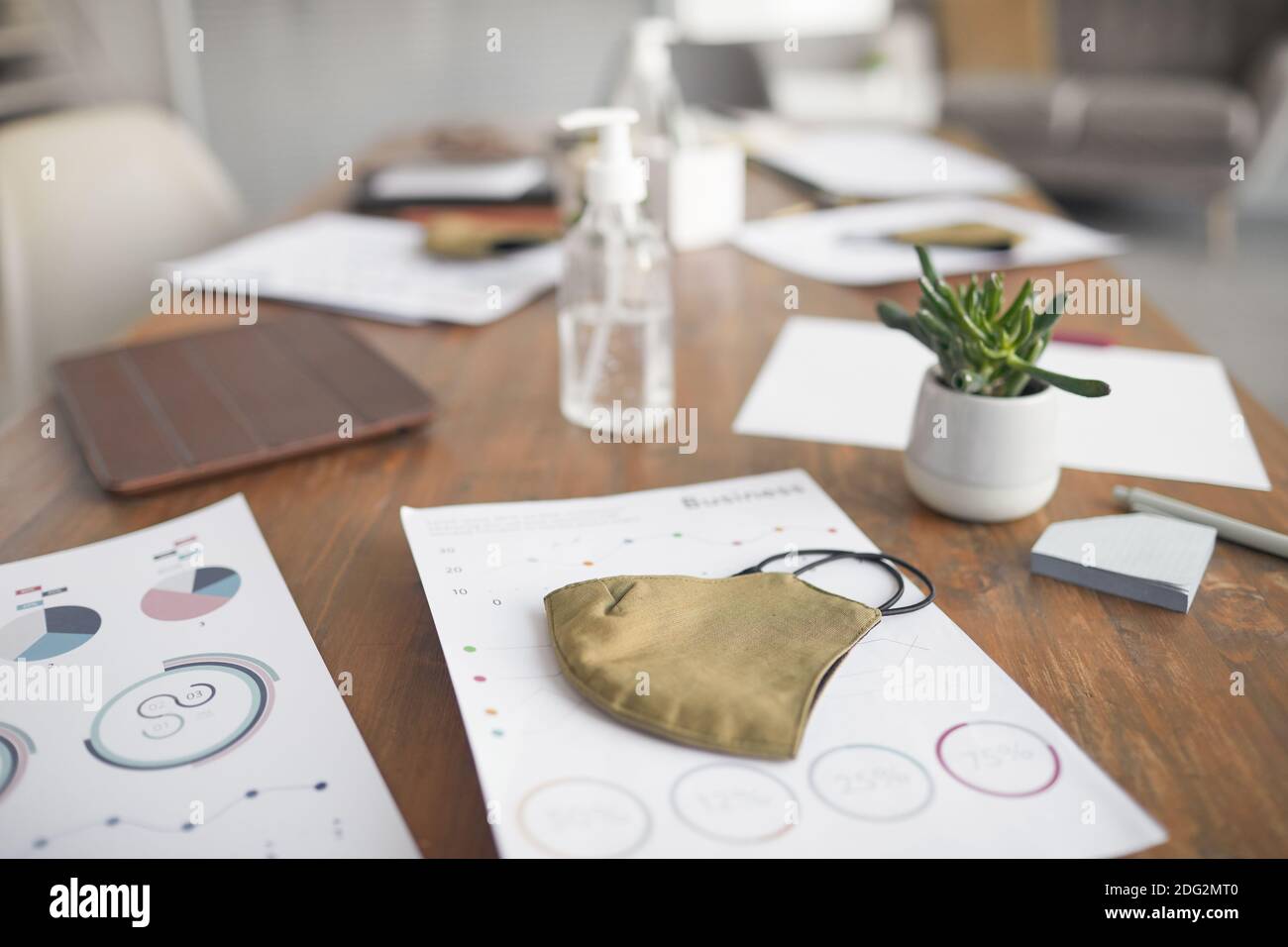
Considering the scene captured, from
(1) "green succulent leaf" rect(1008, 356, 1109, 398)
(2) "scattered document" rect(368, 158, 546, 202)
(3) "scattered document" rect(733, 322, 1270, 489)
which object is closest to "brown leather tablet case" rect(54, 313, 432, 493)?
(3) "scattered document" rect(733, 322, 1270, 489)

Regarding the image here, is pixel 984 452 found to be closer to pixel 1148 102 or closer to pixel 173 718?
pixel 173 718

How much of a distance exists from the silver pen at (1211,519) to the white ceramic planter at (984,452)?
49 millimetres

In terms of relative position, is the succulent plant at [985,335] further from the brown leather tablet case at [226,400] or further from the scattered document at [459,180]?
the scattered document at [459,180]

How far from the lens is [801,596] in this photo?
53cm

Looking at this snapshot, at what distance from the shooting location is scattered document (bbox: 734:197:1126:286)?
110 cm

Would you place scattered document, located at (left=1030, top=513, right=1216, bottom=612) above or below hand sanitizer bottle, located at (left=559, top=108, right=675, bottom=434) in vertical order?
below

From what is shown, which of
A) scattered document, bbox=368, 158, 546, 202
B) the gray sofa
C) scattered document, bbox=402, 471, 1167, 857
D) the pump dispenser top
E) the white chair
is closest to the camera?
scattered document, bbox=402, 471, 1167, 857

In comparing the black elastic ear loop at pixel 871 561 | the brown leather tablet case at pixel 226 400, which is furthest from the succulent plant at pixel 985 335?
the brown leather tablet case at pixel 226 400

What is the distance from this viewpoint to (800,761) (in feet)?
1.42

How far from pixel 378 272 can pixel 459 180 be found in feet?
1.19

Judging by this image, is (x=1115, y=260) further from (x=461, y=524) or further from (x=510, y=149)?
(x=461, y=524)

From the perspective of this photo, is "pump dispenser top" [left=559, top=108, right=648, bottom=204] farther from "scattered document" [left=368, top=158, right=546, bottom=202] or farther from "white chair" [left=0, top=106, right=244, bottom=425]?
"white chair" [left=0, top=106, right=244, bottom=425]

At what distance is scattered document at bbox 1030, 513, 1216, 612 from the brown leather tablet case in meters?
0.43

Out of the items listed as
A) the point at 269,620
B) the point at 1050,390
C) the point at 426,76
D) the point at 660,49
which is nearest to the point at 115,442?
the point at 269,620
